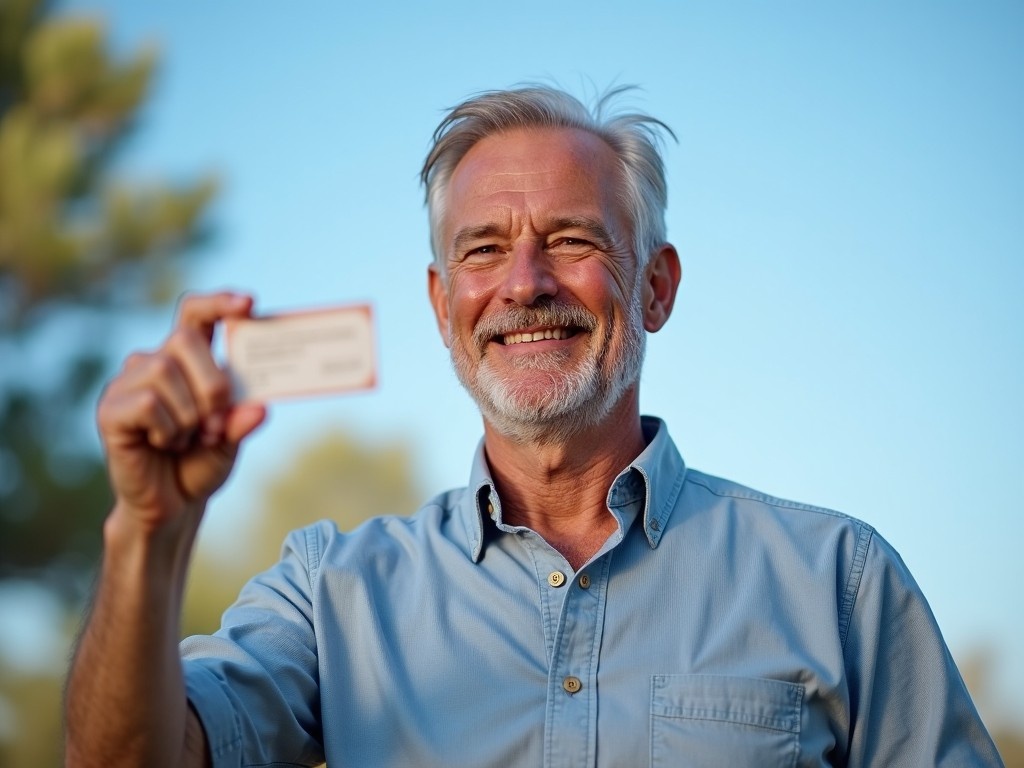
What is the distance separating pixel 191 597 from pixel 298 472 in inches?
111

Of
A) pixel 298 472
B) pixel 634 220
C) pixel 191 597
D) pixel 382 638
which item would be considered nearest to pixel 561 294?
pixel 634 220

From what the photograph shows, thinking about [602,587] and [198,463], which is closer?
[198,463]

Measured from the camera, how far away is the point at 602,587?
2.28 meters

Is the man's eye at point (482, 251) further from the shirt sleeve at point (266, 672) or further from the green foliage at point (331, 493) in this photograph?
the green foliage at point (331, 493)

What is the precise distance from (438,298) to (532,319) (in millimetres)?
465

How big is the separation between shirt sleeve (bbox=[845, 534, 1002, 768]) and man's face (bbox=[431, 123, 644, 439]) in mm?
736

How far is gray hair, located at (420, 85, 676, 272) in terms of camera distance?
9.44 feet

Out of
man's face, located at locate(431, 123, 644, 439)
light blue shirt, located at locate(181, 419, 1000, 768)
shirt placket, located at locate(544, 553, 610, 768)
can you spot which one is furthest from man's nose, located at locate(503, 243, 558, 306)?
shirt placket, located at locate(544, 553, 610, 768)

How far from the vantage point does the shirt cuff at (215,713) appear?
181cm

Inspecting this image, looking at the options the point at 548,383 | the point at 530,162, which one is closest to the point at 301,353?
the point at 548,383

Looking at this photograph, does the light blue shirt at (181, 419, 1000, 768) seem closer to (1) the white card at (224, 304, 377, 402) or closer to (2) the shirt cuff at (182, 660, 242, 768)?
(2) the shirt cuff at (182, 660, 242, 768)

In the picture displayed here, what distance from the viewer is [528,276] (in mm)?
2576

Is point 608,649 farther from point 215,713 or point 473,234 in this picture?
point 473,234

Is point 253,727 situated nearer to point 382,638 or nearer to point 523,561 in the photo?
point 382,638
